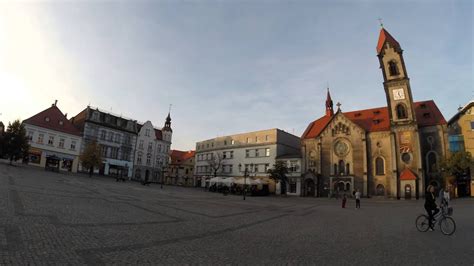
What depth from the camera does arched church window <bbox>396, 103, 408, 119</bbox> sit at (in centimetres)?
4774

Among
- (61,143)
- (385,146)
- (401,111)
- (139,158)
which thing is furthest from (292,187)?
(61,143)

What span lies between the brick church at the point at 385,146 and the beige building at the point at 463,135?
3134 millimetres

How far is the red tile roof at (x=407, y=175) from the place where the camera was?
1695 inches

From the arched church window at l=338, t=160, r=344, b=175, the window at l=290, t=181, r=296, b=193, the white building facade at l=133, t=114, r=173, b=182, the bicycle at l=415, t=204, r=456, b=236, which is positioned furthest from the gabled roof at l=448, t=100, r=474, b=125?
the white building facade at l=133, t=114, r=173, b=182

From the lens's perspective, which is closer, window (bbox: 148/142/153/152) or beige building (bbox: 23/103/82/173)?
beige building (bbox: 23/103/82/173)

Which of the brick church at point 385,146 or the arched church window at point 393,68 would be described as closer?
the brick church at point 385,146

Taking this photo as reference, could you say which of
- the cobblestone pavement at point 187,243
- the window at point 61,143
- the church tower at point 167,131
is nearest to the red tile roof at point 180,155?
the church tower at point 167,131

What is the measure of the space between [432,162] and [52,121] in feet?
220

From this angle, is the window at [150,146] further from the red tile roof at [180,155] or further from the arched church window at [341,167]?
the arched church window at [341,167]

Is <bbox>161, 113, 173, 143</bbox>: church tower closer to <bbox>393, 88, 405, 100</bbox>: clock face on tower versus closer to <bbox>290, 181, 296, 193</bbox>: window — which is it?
<bbox>290, 181, 296, 193</bbox>: window

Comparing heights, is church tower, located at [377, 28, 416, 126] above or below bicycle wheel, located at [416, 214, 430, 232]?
above

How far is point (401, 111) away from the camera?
48.2 metres

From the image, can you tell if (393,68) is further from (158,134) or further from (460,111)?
(158,134)

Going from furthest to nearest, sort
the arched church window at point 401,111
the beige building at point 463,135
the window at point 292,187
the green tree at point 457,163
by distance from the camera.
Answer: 1. the window at point 292,187
2. the arched church window at point 401,111
3. the beige building at point 463,135
4. the green tree at point 457,163
